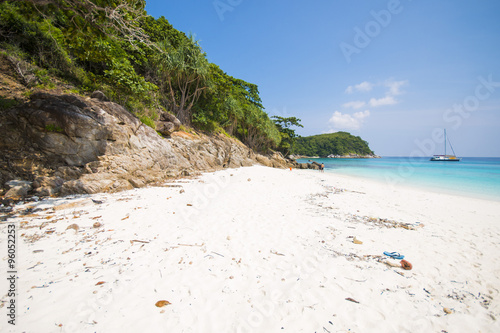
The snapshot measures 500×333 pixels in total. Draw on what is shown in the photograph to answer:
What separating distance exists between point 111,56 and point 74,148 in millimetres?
6074

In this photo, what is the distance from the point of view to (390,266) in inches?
122

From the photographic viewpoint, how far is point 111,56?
9.44 metres

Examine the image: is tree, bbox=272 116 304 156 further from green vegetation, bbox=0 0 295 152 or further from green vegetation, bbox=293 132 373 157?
green vegetation, bbox=293 132 373 157

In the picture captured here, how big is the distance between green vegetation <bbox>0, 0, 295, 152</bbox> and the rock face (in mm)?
1819

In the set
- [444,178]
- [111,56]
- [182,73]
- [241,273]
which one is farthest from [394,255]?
[444,178]

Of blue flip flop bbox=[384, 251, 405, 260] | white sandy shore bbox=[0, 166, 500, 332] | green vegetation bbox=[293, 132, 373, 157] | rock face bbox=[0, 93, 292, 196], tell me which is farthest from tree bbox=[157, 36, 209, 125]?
green vegetation bbox=[293, 132, 373, 157]

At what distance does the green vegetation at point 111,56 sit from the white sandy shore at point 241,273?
213 inches

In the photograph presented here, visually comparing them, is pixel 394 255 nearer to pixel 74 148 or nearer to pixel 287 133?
pixel 74 148

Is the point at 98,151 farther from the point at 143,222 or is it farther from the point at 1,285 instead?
the point at 1,285

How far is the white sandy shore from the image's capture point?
6.57ft

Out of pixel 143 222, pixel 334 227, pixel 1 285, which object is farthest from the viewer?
pixel 334 227

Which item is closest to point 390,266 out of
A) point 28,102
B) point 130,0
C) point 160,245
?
point 160,245

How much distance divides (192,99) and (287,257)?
17.9 metres

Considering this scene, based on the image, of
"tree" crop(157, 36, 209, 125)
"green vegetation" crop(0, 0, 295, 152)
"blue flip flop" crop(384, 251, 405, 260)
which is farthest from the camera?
"tree" crop(157, 36, 209, 125)
